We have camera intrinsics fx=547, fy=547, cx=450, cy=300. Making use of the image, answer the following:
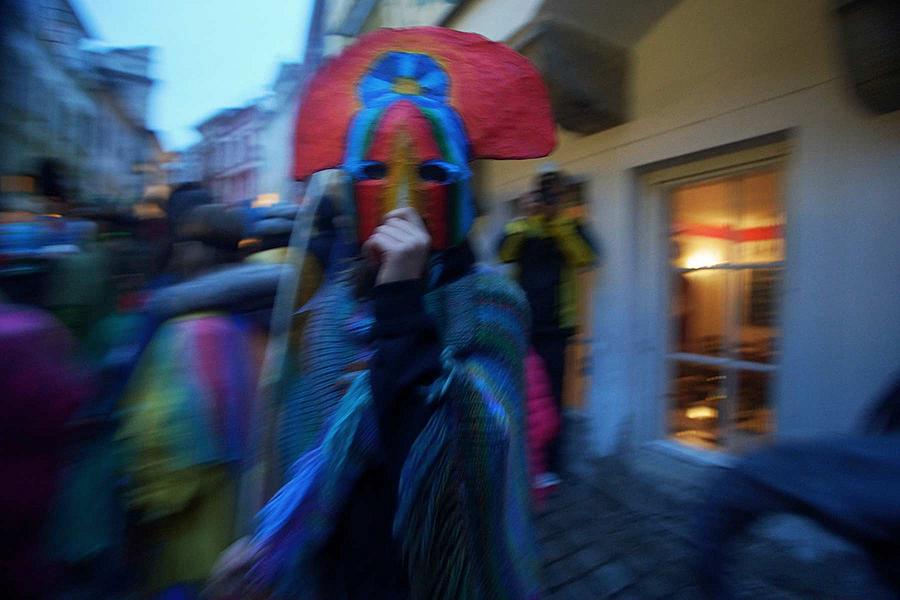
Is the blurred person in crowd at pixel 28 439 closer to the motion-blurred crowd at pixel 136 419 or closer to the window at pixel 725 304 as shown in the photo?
the motion-blurred crowd at pixel 136 419

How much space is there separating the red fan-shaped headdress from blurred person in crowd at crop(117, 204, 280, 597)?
53 cm

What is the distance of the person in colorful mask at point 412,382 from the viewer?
934 mm

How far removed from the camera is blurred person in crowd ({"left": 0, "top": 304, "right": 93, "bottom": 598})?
4.13ft

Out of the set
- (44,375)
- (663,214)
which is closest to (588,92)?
(663,214)

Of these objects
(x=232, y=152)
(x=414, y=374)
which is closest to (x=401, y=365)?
(x=414, y=374)

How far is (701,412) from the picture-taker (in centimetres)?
333

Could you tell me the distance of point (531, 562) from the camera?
45.3 inches

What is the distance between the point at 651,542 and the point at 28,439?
2513 mm

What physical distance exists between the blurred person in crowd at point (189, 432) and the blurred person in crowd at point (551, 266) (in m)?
2.04

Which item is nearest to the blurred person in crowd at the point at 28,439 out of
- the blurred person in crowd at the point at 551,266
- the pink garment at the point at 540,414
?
the pink garment at the point at 540,414

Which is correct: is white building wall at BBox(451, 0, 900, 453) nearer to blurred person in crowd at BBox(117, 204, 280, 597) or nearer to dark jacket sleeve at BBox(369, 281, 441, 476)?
dark jacket sleeve at BBox(369, 281, 441, 476)

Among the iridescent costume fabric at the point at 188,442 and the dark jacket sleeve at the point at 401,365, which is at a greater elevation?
the dark jacket sleeve at the point at 401,365

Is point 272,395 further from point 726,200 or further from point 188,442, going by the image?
point 726,200

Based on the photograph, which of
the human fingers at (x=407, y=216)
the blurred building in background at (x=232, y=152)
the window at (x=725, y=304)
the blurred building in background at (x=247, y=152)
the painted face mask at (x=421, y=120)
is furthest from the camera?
the blurred building in background at (x=232, y=152)
